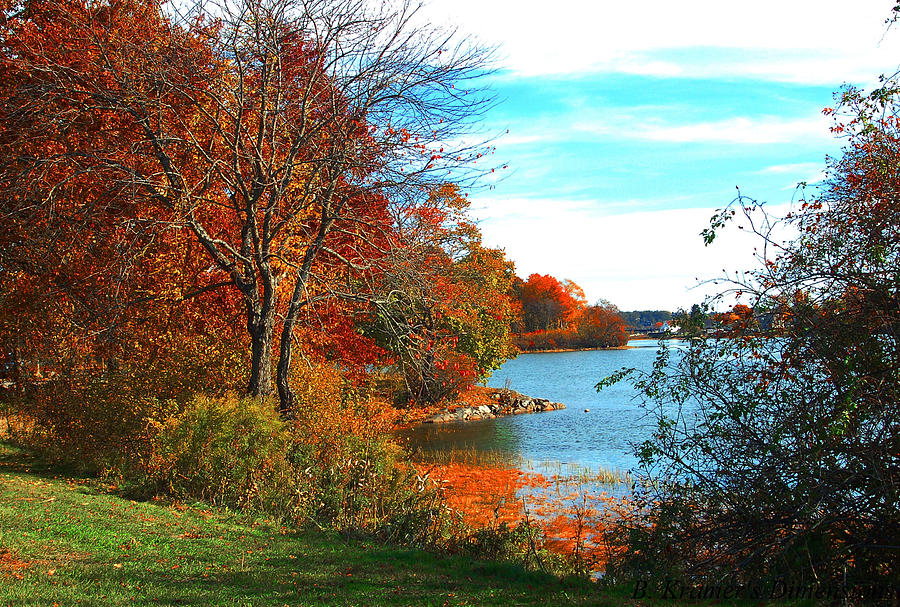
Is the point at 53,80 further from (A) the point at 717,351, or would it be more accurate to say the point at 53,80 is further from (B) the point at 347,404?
(A) the point at 717,351

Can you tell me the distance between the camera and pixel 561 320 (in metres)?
94.5

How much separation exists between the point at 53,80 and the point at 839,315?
12944 mm

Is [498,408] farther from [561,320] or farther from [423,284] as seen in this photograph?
[561,320]

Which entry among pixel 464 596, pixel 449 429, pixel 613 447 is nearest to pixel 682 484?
pixel 464 596

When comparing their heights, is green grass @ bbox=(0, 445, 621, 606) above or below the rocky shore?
above

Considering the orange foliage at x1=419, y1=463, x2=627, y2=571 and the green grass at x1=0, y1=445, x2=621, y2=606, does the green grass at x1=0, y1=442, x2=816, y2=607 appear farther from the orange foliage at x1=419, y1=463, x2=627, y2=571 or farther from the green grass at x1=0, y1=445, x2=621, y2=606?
the orange foliage at x1=419, y1=463, x2=627, y2=571

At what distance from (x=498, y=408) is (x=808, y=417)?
29.0 meters

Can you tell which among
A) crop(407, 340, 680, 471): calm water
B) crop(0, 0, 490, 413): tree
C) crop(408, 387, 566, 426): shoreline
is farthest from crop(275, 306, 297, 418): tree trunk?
crop(408, 387, 566, 426): shoreline

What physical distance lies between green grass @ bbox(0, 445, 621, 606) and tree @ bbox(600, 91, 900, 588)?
6.16 ft

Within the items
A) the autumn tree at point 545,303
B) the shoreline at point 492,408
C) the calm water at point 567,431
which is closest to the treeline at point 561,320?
the autumn tree at point 545,303

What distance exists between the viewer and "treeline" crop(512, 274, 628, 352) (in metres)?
87.6

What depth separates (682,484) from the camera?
8984 millimetres

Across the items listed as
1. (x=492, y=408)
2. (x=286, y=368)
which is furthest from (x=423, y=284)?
(x=492, y=408)

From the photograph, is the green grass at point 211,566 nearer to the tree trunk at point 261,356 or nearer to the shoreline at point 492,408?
the tree trunk at point 261,356
